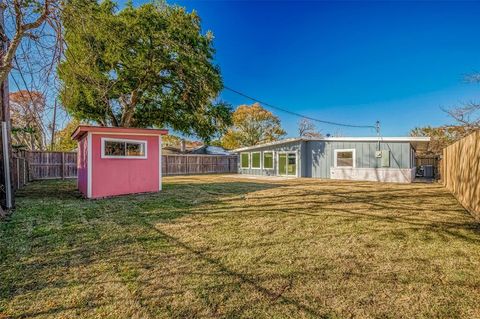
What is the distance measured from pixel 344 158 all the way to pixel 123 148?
1141cm

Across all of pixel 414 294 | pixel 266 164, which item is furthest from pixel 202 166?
pixel 414 294

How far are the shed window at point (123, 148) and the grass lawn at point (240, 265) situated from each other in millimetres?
3088

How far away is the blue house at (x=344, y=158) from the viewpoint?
1293 centimetres

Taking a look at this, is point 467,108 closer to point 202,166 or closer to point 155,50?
point 155,50

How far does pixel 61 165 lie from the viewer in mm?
14695

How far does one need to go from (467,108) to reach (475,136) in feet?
18.0

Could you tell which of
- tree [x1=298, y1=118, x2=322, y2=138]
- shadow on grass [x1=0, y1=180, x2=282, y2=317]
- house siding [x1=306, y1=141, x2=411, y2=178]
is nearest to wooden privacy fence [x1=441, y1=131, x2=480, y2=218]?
shadow on grass [x1=0, y1=180, x2=282, y2=317]

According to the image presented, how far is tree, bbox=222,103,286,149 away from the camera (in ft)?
95.2

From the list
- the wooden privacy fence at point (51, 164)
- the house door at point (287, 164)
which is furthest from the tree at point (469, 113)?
the wooden privacy fence at point (51, 164)

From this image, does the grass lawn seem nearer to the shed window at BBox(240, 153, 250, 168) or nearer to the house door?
the house door

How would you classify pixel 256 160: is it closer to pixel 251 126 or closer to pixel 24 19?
pixel 251 126

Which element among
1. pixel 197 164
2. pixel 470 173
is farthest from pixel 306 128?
pixel 470 173

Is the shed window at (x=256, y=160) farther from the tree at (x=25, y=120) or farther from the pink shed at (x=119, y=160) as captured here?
the tree at (x=25, y=120)

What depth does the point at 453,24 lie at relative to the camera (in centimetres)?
972
